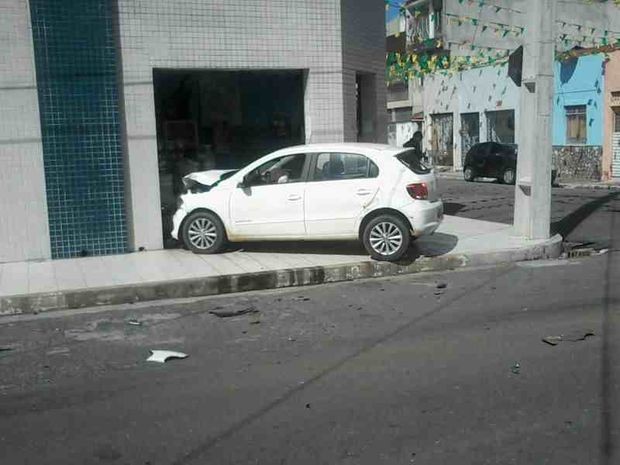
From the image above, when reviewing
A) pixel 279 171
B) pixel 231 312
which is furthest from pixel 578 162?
pixel 231 312

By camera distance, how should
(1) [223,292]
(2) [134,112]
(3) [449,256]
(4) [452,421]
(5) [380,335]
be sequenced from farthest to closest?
(2) [134,112]
(3) [449,256]
(1) [223,292]
(5) [380,335]
(4) [452,421]

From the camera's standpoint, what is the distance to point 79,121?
10.8 meters

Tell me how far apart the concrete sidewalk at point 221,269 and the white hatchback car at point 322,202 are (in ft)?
1.20

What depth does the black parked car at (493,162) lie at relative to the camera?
26531mm

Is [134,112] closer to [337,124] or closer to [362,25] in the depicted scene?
A: [337,124]

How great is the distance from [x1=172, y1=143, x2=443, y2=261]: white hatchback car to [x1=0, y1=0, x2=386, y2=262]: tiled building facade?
116 cm

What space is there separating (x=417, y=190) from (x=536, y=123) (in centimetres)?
256

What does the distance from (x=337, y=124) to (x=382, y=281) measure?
3.87m

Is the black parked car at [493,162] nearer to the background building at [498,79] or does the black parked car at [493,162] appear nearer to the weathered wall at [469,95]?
the background building at [498,79]

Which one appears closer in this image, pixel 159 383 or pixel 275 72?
pixel 159 383

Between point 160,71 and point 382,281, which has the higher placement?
point 160,71

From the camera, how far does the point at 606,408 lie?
4797 mm

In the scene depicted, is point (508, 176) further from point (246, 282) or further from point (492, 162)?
point (246, 282)

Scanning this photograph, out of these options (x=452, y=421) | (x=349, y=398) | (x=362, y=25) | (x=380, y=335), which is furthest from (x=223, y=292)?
(x=362, y=25)
